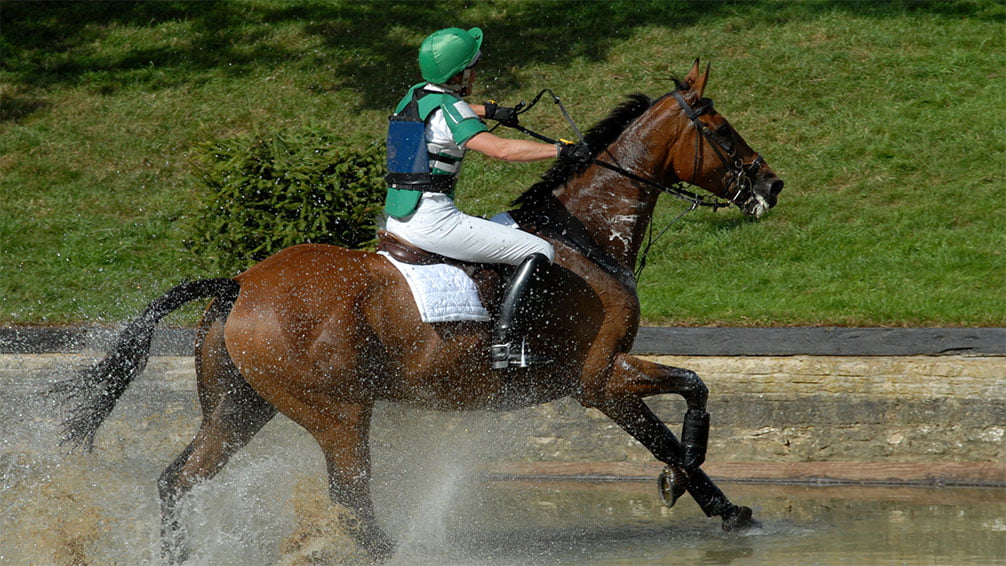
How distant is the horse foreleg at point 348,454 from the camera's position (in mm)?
5441

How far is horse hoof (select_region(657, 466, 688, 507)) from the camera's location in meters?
6.23

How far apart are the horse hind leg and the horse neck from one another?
1.90 metres

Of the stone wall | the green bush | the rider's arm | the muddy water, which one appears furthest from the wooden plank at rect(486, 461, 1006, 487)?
the rider's arm

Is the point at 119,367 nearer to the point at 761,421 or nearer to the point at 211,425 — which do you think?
the point at 211,425

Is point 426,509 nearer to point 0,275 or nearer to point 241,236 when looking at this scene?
point 241,236

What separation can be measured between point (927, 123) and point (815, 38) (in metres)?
2.47

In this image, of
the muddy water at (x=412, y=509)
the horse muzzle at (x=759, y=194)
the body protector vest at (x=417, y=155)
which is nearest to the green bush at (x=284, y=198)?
the muddy water at (x=412, y=509)

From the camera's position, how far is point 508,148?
5.37 metres

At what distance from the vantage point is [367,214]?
8.76m

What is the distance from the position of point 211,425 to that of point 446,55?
217cm

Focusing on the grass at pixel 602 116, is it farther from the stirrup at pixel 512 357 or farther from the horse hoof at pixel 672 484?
the stirrup at pixel 512 357

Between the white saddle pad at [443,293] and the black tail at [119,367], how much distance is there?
0.86 metres

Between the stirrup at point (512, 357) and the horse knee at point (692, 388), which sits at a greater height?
the stirrup at point (512, 357)

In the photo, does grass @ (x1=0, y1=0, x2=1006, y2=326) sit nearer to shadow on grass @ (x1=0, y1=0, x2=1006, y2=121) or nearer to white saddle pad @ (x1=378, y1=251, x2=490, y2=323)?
shadow on grass @ (x1=0, y1=0, x2=1006, y2=121)
